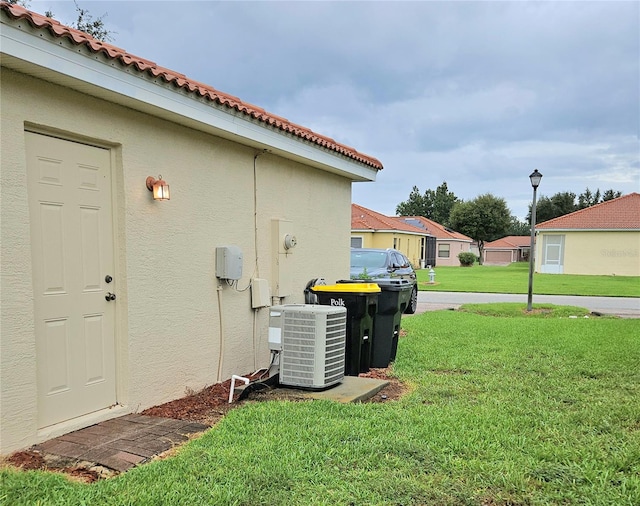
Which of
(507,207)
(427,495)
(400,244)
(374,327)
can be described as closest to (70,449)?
(427,495)

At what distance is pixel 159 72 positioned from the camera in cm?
434

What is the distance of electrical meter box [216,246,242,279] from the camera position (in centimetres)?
564

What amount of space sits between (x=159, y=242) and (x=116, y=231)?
502 mm

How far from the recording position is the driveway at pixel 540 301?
1434 cm

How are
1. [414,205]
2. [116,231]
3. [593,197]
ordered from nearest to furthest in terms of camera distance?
[116,231] → [593,197] → [414,205]

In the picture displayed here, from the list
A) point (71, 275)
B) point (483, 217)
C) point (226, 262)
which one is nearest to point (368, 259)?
point (226, 262)

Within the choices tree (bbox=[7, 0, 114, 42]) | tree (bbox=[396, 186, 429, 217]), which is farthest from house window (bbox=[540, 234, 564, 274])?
tree (bbox=[396, 186, 429, 217])

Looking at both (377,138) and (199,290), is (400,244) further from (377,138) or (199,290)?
(199,290)

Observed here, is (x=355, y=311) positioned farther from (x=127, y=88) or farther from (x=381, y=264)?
(x=381, y=264)

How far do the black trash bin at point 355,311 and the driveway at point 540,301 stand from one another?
26.4ft

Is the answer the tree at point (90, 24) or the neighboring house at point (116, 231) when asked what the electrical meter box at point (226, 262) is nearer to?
the neighboring house at point (116, 231)

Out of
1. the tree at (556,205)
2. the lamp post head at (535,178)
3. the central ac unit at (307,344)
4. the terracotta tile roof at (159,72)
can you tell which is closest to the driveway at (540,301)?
the lamp post head at (535,178)

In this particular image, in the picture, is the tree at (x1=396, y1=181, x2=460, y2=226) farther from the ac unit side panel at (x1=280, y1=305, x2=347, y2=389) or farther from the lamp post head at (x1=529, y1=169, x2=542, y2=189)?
the ac unit side panel at (x1=280, y1=305, x2=347, y2=389)

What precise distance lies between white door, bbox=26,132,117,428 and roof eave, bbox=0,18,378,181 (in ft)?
1.81
